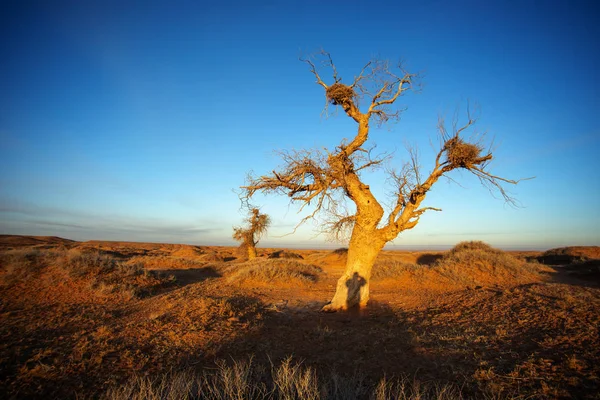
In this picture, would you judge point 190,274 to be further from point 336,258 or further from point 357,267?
point 336,258

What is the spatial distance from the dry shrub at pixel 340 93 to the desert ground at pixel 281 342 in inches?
255

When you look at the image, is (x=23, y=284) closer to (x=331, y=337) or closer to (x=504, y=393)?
(x=331, y=337)

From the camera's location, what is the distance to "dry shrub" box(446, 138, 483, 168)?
7.95 meters

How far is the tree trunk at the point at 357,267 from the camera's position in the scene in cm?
836

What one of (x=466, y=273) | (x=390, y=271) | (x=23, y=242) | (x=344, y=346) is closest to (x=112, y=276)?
(x=344, y=346)

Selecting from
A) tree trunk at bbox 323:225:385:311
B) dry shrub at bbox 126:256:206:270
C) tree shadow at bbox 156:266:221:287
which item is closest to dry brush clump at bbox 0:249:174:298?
tree shadow at bbox 156:266:221:287

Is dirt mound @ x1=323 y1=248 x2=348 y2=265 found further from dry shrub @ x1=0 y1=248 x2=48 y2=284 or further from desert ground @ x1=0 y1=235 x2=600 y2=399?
dry shrub @ x1=0 y1=248 x2=48 y2=284

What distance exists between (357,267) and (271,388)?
4.97 meters

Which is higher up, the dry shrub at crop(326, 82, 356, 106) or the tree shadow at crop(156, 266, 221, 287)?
the dry shrub at crop(326, 82, 356, 106)

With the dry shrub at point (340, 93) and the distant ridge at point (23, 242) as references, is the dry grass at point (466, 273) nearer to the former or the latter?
the dry shrub at point (340, 93)

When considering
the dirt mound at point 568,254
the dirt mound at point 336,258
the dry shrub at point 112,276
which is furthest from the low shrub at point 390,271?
the dirt mound at point 568,254

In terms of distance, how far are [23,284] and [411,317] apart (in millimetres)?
12899

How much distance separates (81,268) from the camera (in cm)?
1133

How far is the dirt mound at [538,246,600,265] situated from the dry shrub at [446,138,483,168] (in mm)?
25124
